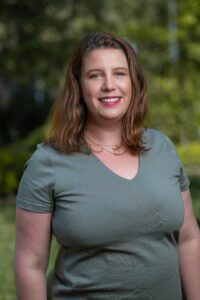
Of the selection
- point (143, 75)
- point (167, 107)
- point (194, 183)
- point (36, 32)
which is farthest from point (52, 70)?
point (143, 75)

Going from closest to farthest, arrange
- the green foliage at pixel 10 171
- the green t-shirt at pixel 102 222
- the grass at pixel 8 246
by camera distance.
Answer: the green t-shirt at pixel 102 222, the grass at pixel 8 246, the green foliage at pixel 10 171

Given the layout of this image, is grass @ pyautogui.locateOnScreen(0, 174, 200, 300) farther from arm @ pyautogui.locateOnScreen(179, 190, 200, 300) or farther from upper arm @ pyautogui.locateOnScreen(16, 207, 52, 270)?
upper arm @ pyautogui.locateOnScreen(16, 207, 52, 270)

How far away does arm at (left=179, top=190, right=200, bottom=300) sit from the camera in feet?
7.17

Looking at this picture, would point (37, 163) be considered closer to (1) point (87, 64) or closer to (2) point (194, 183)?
(1) point (87, 64)

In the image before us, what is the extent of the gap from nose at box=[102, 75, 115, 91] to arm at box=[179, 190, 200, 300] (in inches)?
18.2

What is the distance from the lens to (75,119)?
6.89 feet

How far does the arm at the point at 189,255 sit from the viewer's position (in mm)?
2186

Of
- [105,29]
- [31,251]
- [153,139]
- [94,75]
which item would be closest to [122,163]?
[153,139]

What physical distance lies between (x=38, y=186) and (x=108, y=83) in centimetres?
40

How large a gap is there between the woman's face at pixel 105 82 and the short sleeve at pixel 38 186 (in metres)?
0.24

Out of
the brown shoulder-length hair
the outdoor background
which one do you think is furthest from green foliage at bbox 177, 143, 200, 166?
the brown shoulder-length hair

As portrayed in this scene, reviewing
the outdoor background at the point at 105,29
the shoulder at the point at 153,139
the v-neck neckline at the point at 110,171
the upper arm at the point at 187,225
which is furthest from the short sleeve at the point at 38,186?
the outdoor background at the point at 105,29

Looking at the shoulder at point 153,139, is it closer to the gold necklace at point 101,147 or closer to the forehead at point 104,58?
the gold necklace at point 101,147

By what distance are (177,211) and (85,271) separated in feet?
1.17
